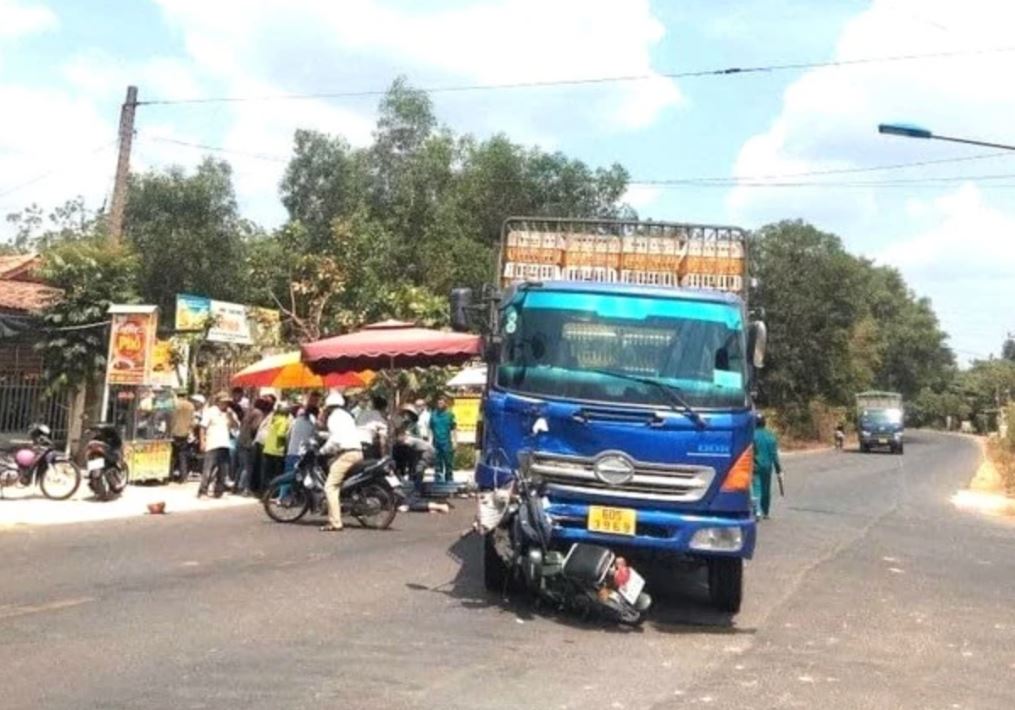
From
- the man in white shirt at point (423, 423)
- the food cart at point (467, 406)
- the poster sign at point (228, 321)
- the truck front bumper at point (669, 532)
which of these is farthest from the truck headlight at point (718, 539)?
the food cart at point (467, 406)

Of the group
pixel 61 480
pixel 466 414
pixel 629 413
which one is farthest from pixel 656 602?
pixel 466 414

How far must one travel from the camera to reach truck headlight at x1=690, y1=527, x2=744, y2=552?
27.9ft

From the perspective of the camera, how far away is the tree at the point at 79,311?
1983 cm

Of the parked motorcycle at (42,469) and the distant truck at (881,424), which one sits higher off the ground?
the distant truck at (881,424)

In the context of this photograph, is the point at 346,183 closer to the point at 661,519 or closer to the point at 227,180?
the point at 227,180

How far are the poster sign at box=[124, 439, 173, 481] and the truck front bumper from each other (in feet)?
38.0

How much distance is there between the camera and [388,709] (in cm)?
578

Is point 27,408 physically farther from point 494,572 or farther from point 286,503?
point 494,572

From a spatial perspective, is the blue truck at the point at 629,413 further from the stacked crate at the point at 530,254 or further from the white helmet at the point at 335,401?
the white helmet at the point at 335,401

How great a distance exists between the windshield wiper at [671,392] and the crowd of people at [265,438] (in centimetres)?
711

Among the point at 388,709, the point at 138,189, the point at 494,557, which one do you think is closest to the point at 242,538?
the point at 494,557

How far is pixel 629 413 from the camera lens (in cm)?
855

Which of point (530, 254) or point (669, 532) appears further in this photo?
point (530, 254)

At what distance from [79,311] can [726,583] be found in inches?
568
